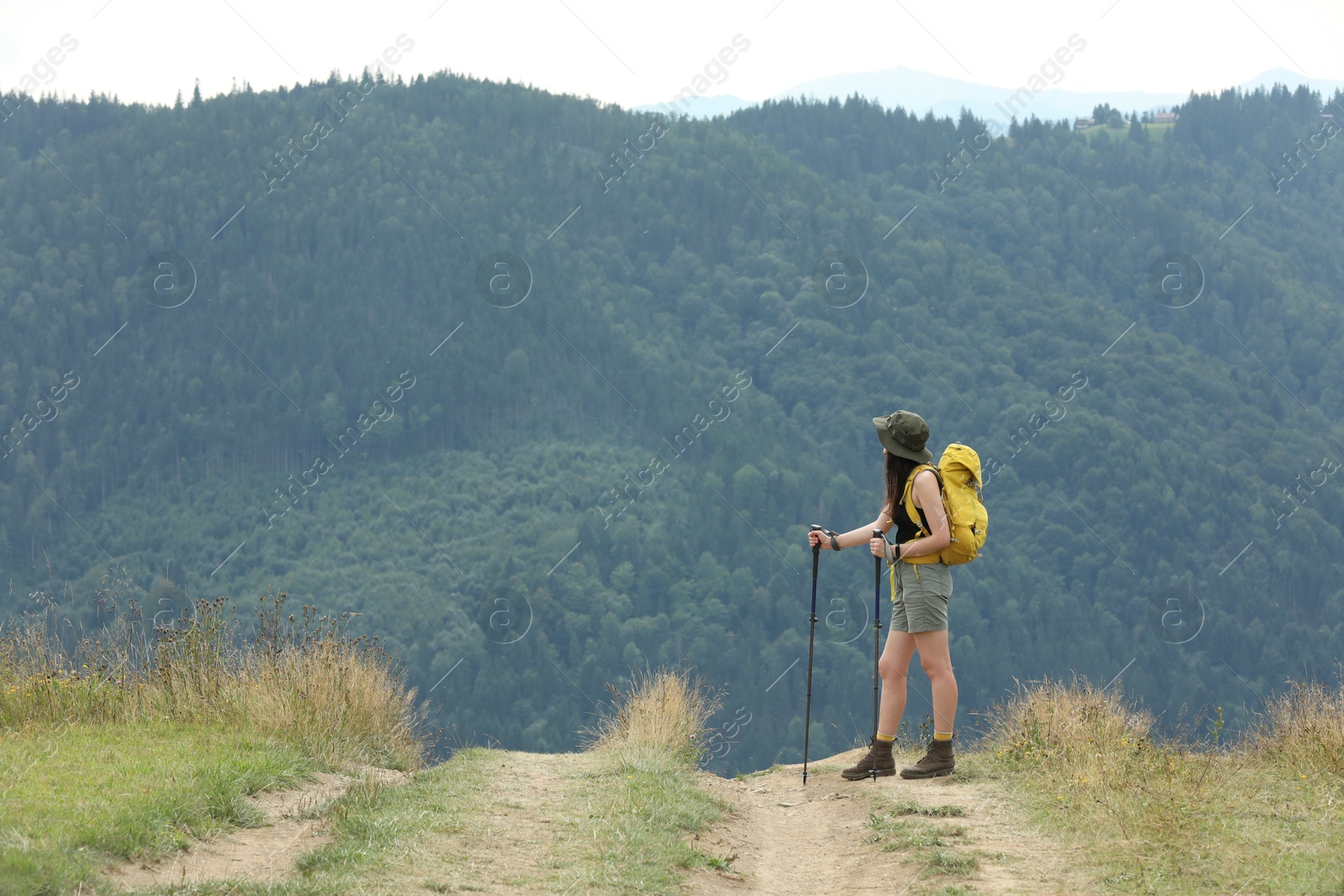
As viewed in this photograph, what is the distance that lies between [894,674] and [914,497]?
0.97 metres

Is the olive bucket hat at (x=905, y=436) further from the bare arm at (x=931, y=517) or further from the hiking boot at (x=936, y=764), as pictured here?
the hiking boot at (x=936, y=764)

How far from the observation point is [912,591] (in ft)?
20.3

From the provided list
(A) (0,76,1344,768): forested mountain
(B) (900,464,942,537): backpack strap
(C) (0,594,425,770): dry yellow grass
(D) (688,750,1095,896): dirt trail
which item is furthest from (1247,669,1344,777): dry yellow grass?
(A) (0,76,1344,768): forested mountain

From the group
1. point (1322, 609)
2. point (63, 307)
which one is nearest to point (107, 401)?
point (63, 307)

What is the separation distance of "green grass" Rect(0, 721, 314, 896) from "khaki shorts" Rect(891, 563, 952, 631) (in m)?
2.94

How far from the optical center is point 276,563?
352 feet

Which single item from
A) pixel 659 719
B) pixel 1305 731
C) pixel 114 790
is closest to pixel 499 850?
pixel 114 790

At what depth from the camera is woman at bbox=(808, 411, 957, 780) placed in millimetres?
6113

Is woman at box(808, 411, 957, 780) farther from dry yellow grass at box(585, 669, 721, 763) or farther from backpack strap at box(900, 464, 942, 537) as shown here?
dry yellow grass at box(585, 669, 721, 763)

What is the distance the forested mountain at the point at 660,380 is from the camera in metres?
92.1

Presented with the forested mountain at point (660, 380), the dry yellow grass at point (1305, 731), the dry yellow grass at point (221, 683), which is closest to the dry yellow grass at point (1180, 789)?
the dry yellow grass at point (1305, 731)

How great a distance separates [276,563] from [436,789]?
107 m

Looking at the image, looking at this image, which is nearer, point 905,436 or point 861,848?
point 861,848

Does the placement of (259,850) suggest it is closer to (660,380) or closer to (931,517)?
(931,517)
